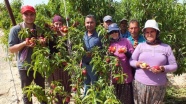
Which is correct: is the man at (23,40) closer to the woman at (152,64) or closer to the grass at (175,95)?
the woman at (152,64)

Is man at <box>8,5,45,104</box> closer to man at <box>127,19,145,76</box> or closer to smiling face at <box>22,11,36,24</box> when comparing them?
smiling face at <box>22,11,36,24</box>

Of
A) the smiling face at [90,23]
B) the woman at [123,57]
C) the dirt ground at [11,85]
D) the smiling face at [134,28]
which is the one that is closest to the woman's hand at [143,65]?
the woman at [123,57]

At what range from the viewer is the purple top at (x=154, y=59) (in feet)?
9.09

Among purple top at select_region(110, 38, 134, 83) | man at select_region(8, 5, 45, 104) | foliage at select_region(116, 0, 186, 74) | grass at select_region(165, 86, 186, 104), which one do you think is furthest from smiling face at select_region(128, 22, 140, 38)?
grass at select_region(165, 86, 186, 104)

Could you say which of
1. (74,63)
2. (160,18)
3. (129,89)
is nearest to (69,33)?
(74,63)

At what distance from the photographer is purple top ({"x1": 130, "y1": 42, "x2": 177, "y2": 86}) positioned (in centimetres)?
277

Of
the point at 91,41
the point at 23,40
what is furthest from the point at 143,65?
the point at 23,40

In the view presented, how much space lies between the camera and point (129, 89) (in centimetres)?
321

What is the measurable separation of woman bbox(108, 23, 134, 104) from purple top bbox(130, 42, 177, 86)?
15cm

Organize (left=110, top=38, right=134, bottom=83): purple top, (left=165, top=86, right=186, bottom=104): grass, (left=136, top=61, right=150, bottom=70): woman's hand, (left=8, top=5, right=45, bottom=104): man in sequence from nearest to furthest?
(left=136, top=61, right=150, bottom=70): woman's hand, (left=8, top=5, right=45, bottom=104): man, (left=110, top=38, right=134, bottom=83): purple top, (left=165, top=86, right=186, bottom=104): grass

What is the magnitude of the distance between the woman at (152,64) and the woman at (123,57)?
13 cm

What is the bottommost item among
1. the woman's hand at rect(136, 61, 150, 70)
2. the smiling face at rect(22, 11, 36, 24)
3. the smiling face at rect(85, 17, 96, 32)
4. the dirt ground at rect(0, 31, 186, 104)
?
the dirt ground at rect(0, 31, 186, 104)

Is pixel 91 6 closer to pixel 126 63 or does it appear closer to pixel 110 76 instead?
pixel 126 63

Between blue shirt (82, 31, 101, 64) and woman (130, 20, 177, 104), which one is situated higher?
blue shirt (82, 31, 101, 64)
